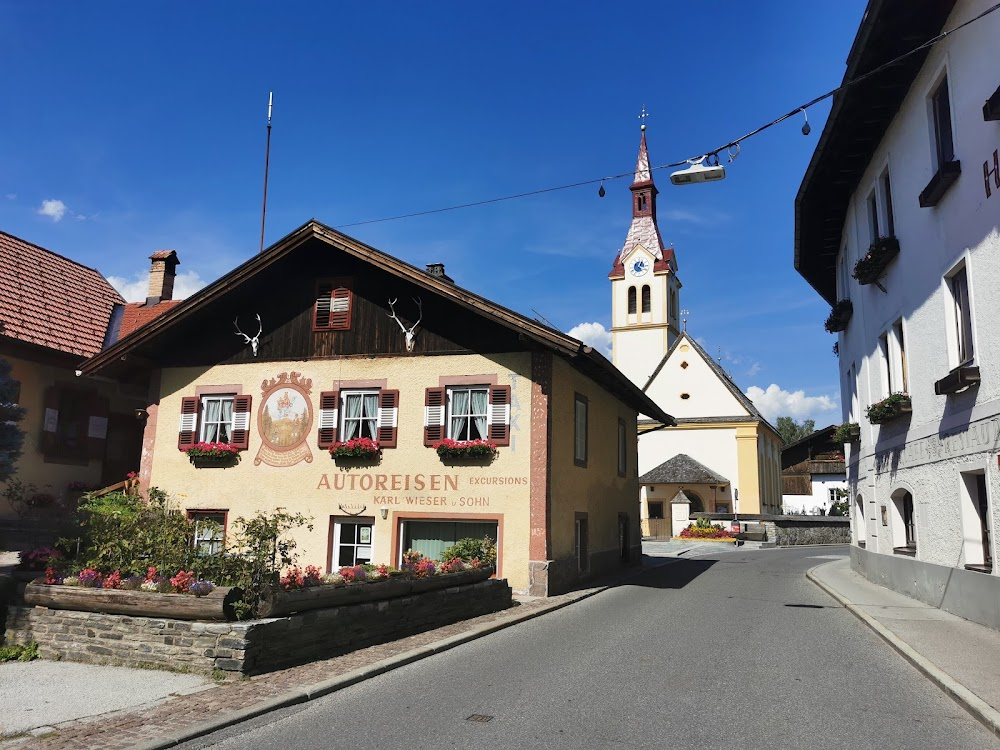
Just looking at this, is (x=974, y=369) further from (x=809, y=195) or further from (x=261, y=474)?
(x=261, y=474)

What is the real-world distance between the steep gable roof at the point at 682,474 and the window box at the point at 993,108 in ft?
124

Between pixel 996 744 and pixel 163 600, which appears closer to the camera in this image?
pixel 996 744

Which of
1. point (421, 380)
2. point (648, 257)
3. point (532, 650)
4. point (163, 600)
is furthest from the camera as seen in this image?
point (648, 257)

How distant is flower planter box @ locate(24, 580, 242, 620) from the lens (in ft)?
28.2

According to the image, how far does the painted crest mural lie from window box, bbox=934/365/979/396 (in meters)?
12.4

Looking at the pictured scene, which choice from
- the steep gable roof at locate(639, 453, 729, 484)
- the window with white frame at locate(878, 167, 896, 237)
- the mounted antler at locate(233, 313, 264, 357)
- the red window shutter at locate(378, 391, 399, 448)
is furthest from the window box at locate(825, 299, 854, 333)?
the steep gable roof at locate(639, 453, 729, 484)

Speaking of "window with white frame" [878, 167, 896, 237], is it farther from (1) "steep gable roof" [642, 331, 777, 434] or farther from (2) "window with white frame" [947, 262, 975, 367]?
(1) "steep gable roof" [642, 331, 777, 434]

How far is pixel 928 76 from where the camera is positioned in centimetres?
1323

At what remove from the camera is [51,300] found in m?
21.9

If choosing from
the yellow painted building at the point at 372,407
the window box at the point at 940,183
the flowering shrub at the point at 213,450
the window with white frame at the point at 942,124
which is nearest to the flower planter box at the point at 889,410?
the window box at the point at 940,183

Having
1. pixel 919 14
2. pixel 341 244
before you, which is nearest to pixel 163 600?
pixel 341 244

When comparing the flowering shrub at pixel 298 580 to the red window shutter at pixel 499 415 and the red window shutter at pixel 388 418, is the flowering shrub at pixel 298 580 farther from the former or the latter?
the red window shutter at pixel 388 418

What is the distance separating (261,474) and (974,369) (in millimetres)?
14026

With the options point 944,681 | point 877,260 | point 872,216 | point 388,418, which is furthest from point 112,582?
point 872,216
